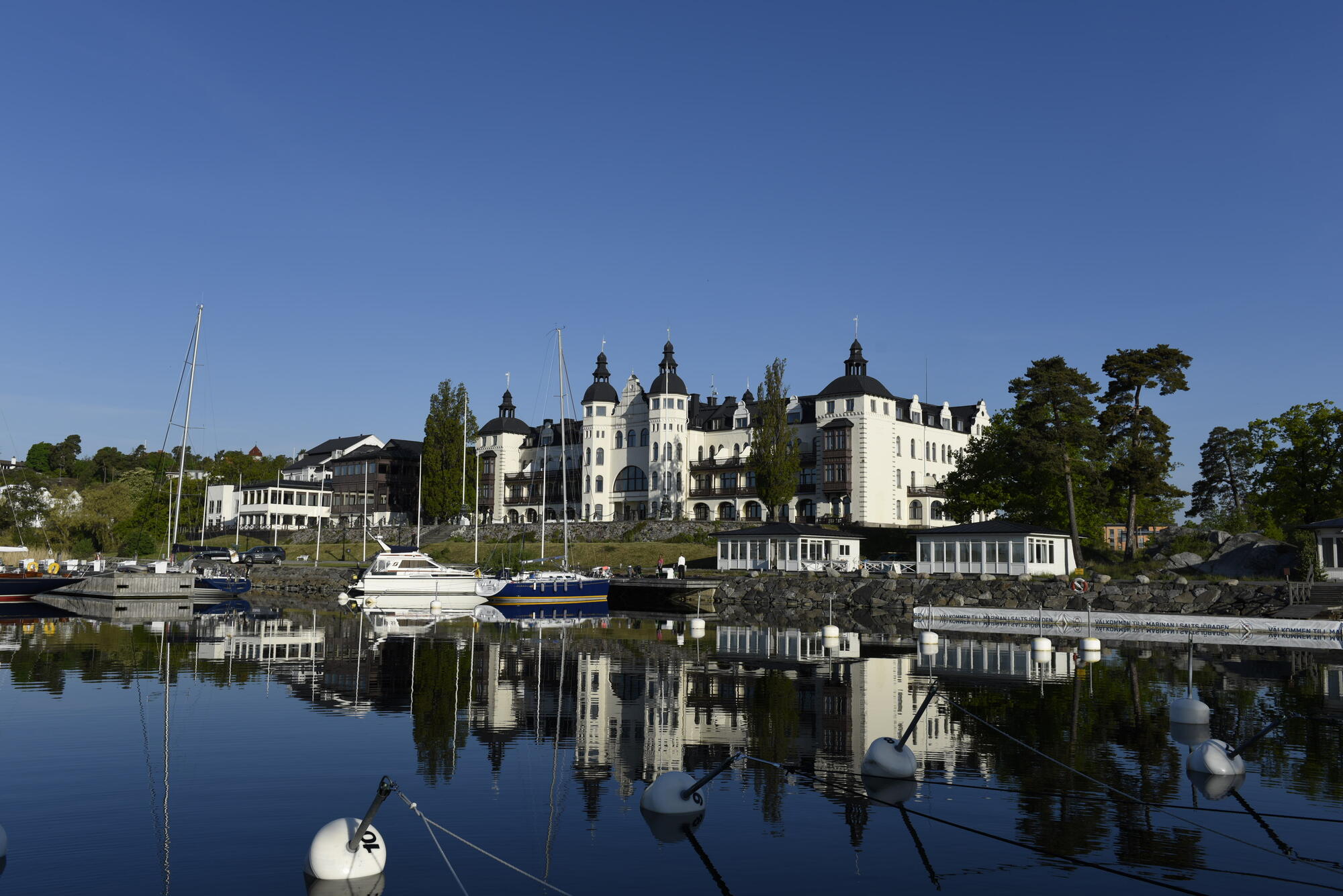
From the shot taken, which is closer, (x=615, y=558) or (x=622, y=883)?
(x=622, y=883)

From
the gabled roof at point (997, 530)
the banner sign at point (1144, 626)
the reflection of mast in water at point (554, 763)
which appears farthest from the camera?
the gabled roof at point (997, 530)

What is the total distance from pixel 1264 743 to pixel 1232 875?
9.86m

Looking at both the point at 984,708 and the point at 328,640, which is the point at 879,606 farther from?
the point at 984,708

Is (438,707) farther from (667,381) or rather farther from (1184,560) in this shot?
(667,381)

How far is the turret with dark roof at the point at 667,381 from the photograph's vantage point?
112 m

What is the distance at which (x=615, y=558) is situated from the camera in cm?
9231

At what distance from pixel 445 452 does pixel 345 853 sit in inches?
4184

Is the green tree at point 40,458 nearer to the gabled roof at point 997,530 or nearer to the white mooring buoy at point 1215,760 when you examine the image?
the gabled roof at point 997,530

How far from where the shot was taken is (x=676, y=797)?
48.8ft

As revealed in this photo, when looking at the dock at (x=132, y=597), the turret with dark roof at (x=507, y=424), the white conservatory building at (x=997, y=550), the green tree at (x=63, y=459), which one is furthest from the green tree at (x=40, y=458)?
the white conservatory building at (x=997, y=550)

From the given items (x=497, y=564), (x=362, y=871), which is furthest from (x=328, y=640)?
(x=497, y=564)

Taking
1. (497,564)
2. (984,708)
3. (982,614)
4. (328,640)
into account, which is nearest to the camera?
(984,708)

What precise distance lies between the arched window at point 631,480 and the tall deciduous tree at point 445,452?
688 inches

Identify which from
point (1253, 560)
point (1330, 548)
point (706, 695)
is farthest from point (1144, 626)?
point (706, 695)
